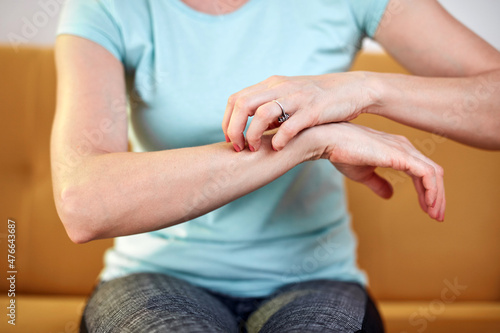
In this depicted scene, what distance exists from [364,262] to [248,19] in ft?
2.36

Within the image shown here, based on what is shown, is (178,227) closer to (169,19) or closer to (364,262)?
(169,19)

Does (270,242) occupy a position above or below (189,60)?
below

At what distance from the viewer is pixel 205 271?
2.64ft

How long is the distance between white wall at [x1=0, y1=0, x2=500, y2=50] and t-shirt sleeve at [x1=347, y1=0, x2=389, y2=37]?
0.70m

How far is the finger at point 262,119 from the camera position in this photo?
62 cm

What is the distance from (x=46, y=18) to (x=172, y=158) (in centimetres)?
100

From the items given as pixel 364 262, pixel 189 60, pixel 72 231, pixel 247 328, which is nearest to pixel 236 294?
pixel 247 328

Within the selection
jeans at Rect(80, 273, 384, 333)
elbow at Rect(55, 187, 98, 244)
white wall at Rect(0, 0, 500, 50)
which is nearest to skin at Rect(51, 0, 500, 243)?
elbow at Rect(55, 187, 98, 244)

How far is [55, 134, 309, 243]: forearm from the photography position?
635 mm

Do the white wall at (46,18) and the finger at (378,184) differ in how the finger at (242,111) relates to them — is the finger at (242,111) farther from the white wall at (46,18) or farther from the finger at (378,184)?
the white wall at (46,18)

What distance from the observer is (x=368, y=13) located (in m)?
0.87

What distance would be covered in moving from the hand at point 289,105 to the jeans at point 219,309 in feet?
0.76

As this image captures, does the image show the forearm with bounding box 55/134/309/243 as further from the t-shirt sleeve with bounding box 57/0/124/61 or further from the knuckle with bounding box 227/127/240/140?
the t-shirt sleeve with bounding box 57/0/124/61

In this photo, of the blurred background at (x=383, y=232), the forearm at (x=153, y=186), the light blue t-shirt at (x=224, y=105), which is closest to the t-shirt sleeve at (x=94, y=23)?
the light blue t-shirt at (x=224, y=105)
